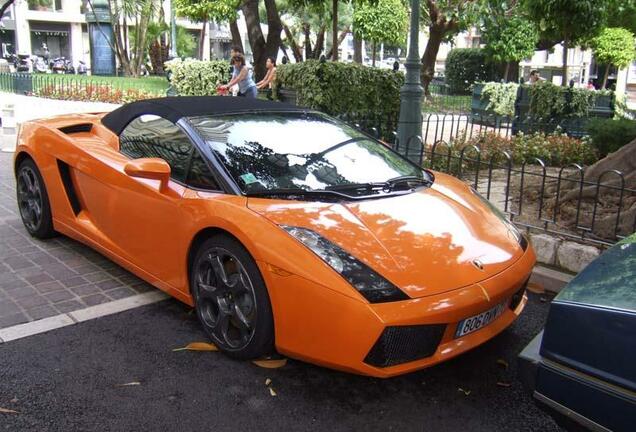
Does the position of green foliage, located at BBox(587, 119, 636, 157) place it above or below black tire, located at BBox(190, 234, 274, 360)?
above

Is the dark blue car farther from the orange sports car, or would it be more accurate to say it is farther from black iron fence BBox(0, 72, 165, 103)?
black iron fence BBox(0, 72, 165, 103)

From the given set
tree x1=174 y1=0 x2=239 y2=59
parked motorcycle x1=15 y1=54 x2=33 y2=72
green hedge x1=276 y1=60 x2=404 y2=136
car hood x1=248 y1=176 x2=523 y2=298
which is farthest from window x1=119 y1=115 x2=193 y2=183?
parked motorcycle x1=15 y1=54 x2=33 y2=72

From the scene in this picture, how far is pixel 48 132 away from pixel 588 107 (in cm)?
1245

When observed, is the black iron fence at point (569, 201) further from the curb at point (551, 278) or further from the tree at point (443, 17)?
the tree at point (443, 17)

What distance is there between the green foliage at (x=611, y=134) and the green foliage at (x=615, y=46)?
2571 centimetres

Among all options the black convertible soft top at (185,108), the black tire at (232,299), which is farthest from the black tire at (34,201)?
the black tire at (232,299)

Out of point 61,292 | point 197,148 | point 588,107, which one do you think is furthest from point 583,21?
point 61,292

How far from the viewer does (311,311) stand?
9.09 ft

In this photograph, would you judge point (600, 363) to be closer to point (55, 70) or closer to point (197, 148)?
point (197, 148)

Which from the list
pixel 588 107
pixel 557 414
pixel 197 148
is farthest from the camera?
pixel 588 107

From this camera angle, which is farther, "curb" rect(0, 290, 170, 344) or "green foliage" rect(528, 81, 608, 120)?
"green foliage" rect(528, 81, 608, 120)

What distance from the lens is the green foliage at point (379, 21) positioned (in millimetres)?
27094

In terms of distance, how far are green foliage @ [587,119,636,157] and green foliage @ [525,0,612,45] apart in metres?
→ 2.01

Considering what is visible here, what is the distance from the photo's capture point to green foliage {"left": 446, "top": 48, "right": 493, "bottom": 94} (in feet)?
104
